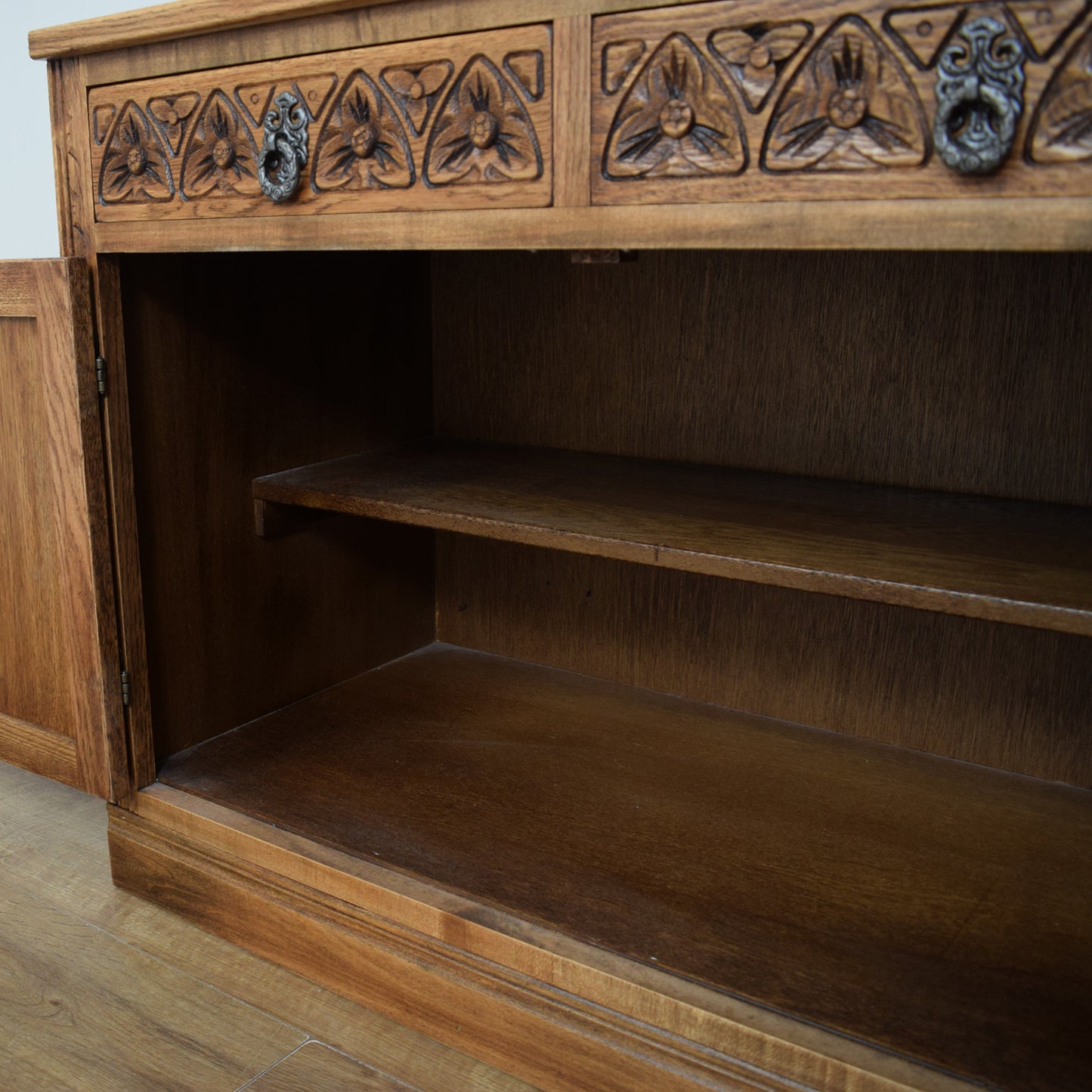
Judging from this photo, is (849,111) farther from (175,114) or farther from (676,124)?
(175,114)

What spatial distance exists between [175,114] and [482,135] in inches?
15.1

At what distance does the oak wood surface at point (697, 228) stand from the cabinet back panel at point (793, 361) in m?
0.40

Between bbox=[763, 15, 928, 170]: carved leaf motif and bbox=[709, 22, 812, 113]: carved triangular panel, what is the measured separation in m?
0.01

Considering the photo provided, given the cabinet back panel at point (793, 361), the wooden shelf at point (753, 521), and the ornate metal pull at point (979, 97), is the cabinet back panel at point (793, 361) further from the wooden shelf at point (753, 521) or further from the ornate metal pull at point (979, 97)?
the ornate metal pull at point (979, 97)

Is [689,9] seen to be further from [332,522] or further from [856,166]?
[332,522]

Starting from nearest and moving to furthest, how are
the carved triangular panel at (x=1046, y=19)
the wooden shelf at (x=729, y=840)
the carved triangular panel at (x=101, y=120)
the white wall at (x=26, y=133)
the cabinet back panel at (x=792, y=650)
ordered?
the carved triangular panel at (x=1046, y=19)
the wooden shelf at (x=729, y=840)
the carved triangular panel at (x=101, y=120)
the cabinet back panel at (x=792, y=650)
the white wall at (x=26, y=133)

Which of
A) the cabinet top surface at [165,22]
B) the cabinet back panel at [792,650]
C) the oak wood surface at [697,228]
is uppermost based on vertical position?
the cabinet top surface at [165,22]

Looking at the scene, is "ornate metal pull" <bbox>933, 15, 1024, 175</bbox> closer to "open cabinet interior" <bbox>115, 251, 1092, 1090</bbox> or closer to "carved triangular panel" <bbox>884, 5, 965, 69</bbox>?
"carved triangular panel" <bbox>884, 5, 965, 69</bbox>

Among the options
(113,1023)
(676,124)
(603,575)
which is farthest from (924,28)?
(113,1023)

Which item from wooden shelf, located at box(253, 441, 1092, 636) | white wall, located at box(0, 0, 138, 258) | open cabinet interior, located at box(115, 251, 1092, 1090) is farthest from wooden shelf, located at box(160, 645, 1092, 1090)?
white wall, located at box(0, 0, 138, 258)

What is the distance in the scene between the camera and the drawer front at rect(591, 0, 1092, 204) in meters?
0.66

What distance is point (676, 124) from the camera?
79 cm

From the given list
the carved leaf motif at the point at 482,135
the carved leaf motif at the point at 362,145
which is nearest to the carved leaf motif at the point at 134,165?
the carved leaf motif at the point at 362,145

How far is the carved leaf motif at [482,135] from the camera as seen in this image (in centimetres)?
86
